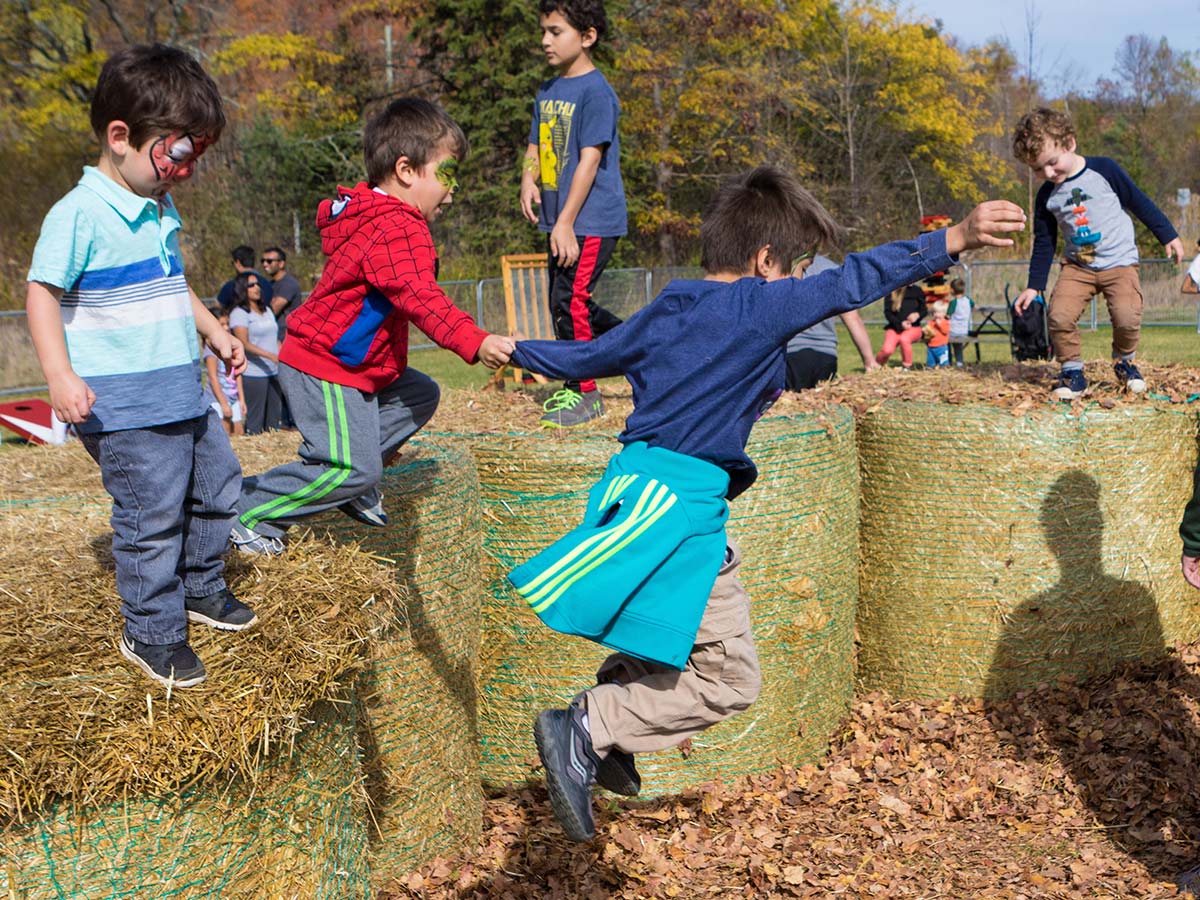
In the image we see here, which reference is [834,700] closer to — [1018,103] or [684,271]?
[684,271]

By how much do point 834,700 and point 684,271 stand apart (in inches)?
840

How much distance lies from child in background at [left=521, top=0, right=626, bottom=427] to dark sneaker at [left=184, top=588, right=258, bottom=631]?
271cm

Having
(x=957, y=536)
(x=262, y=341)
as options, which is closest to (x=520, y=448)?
(x=957, y=536)

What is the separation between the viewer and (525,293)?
14805 millimetres

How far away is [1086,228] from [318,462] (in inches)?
194

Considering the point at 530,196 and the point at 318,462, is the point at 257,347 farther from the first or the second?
the point at 318,462

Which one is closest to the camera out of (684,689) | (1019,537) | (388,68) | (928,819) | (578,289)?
(684,689)

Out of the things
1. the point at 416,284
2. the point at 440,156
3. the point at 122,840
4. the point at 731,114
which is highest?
the point at 731,114

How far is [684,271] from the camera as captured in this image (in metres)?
26.5

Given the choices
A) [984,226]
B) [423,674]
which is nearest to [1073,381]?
[984,226]

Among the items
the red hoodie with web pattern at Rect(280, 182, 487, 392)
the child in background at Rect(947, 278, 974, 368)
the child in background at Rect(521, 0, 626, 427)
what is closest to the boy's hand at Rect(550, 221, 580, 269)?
the child in background at Rect(521, 0, 626, 427)

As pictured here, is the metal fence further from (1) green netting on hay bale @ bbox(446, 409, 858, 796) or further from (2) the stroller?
(1) green netting on hay bale @ bbox(446, 409, 858, 796)

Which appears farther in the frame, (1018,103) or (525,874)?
(1018,103)

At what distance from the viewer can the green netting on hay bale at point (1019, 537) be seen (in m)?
5.75
